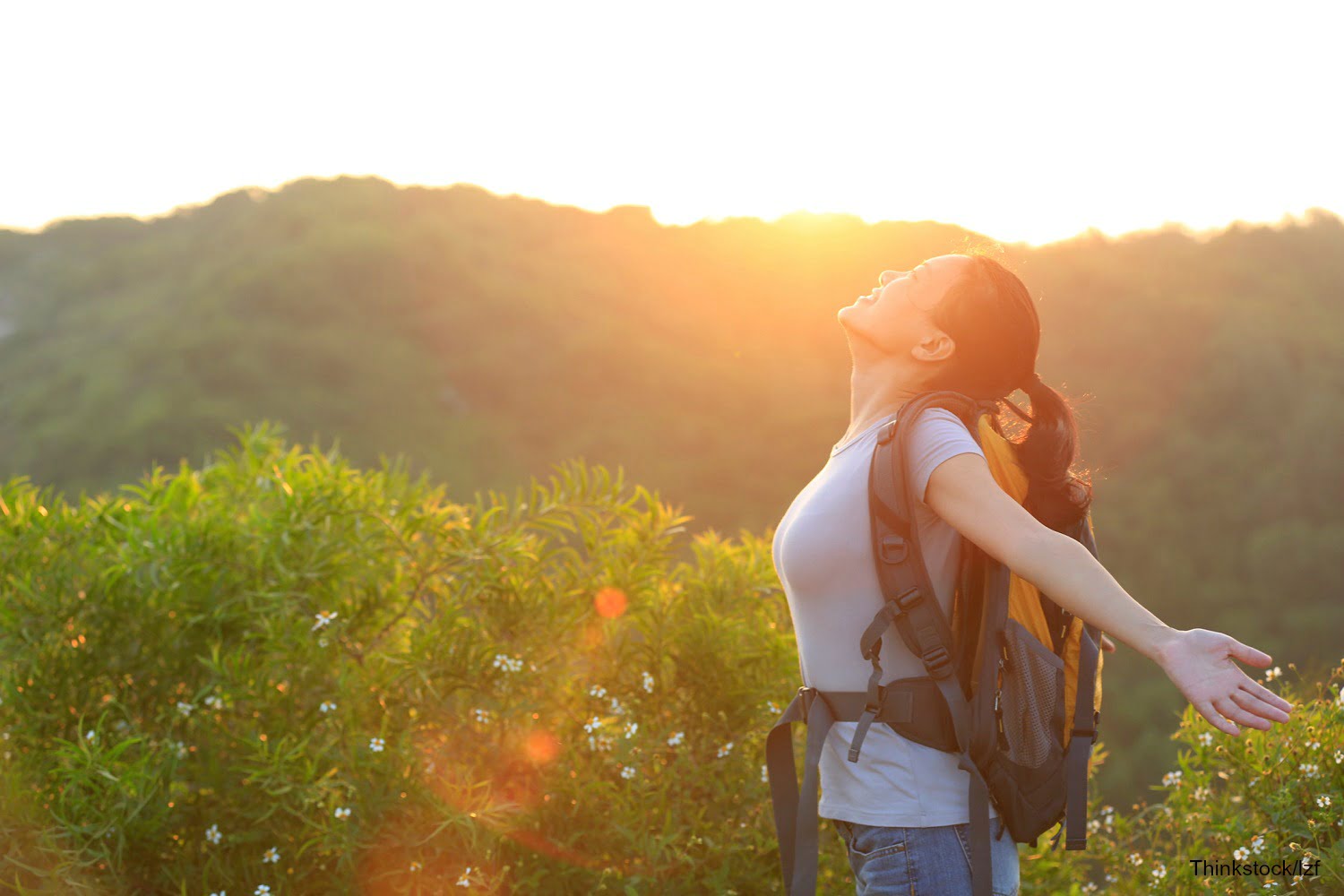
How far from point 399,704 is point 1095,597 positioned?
203cm

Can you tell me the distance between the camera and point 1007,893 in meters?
1.45

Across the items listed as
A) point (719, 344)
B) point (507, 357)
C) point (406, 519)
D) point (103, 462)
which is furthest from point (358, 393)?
point (406, 519)

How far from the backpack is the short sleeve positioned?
0.05 feet

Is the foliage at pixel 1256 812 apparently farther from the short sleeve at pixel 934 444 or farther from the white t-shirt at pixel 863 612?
the short sleeve at pixel 934 444

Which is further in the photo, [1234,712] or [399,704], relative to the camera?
[399,704]

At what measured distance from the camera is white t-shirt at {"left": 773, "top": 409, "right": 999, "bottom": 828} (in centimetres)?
140

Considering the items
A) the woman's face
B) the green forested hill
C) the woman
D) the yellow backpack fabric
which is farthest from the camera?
the green forested hill

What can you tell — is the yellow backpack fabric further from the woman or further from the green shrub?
the green shrub

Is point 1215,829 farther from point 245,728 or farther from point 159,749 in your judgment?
point 159,749

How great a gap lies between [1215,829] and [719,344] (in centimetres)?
1876

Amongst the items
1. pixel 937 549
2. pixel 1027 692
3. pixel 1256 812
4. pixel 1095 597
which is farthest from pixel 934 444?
pixel 1256 812

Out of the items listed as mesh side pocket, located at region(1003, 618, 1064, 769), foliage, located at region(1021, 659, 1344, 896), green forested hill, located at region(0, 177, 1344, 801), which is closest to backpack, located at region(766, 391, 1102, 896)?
mesh side pocket, located at region(1003, 618, 1064, 769)

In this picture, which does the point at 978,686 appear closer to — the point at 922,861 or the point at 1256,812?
the point at 922,861

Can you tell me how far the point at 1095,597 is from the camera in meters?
1.27
